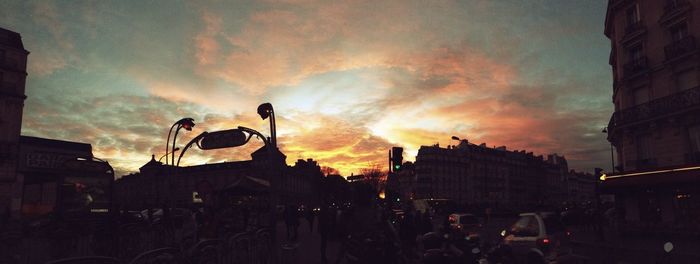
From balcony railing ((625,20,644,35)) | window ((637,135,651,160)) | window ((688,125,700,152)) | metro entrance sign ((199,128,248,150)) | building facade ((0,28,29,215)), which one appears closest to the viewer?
metro entrance sign ((199,128,248,150))

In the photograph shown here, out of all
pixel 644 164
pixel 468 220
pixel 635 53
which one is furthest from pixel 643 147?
pixel 468 220

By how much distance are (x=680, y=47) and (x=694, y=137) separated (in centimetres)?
433

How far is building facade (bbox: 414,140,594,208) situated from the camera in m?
110

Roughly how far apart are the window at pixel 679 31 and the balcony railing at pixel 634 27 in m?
1.79

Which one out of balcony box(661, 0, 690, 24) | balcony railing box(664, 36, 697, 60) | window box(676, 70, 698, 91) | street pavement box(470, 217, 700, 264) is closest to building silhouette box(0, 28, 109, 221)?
street pavement box(470, 217, 700, 264)

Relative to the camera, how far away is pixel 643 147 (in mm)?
23688

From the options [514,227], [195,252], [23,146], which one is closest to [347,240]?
[195,252]

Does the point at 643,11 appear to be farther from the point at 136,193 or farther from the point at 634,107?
the point at 136,193

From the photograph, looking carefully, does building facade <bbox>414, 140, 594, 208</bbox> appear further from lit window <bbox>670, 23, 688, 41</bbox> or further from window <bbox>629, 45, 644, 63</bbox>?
lit window <bbox>670, 23, 688, 41</bbox>

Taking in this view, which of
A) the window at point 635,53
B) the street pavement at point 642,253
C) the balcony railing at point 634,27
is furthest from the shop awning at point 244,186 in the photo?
the balcony railing at point 634,27

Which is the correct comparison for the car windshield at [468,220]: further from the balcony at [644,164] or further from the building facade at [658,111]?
the balcony at [644,164]

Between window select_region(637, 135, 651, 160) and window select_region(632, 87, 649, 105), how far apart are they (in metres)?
1.96

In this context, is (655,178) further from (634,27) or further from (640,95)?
(634,27)

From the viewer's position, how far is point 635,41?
80.4 feet
